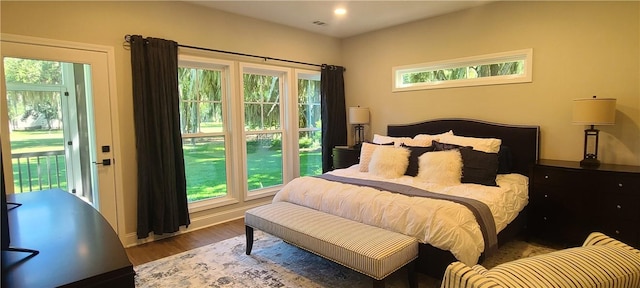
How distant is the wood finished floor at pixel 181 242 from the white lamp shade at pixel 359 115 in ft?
7.58

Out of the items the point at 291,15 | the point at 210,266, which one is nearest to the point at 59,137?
the point at 210,266

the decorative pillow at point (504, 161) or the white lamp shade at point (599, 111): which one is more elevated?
the white lamp shade at point (599, 111)

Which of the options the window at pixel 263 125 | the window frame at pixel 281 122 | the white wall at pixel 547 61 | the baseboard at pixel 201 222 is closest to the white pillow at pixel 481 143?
the white wall at pixel 547 61

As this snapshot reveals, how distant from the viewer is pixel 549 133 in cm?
374

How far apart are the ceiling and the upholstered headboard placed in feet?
4.68

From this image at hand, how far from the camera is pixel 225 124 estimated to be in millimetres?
4414

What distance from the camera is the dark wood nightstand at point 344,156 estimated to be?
196 inches

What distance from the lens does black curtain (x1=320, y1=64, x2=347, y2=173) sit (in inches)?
211

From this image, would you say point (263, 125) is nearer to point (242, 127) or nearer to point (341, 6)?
point (242, 127)

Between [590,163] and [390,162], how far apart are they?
74.7 inches

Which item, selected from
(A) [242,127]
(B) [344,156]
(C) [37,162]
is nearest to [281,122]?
(A) [242,127]

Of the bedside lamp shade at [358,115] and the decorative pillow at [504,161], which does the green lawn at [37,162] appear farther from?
the decorative pillow at [504,161]

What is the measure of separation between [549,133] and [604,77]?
73 cm

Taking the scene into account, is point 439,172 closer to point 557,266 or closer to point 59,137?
point 557,266
